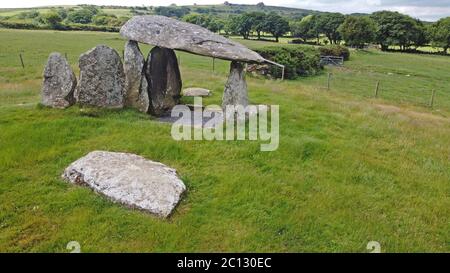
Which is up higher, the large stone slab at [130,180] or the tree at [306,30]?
the tree at [306,30]

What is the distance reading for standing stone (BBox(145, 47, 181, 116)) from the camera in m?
14.5

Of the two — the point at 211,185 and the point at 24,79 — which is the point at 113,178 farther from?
the point at 24,79

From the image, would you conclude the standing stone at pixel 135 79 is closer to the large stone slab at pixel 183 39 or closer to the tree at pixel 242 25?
the large stone slab at pixel 183 39

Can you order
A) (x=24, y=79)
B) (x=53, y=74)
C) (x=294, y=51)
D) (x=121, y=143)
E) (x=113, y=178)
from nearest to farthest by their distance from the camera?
(x=113, y=178) → (x=121, y=143) → (x=53, y=74) → (x=24, y=79) → (x=294, y=51)

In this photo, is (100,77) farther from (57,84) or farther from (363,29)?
(363,29)

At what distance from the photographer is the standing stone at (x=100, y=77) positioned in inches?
536

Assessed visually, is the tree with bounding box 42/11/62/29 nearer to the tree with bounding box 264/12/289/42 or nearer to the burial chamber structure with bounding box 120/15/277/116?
the tree with bounding box 264/12/289/42

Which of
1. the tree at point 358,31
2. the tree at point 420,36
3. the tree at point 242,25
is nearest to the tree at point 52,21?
the tree at point 242,25

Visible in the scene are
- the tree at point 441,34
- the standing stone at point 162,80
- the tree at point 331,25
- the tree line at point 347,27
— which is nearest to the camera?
the standing stone at point 162,80

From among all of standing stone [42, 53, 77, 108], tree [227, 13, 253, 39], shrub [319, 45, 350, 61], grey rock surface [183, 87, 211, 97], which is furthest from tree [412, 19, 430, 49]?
standing stone [42, 53, 77, 108]

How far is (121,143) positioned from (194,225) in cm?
460

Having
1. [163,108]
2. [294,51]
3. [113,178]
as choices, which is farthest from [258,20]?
[113,178]

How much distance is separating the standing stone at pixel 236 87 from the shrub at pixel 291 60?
18.0m
